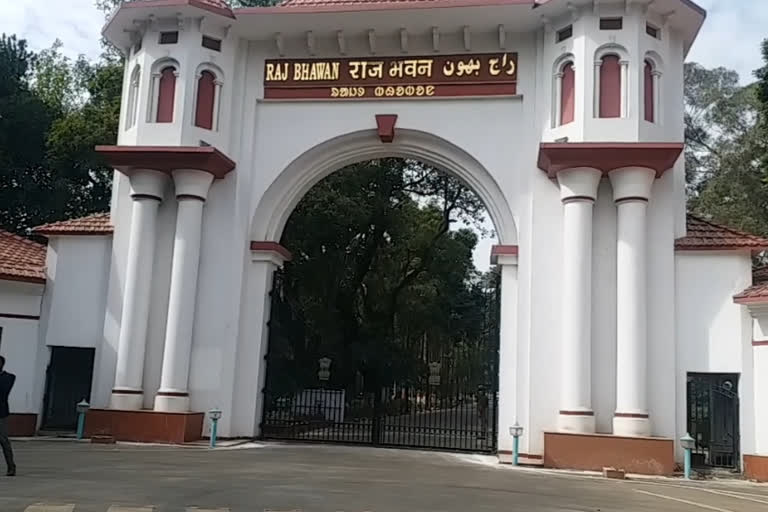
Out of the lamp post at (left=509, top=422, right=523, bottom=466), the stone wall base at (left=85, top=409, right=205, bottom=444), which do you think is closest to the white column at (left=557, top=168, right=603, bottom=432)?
the lamp post at (left=509, top=422, right=523, bottom=466)

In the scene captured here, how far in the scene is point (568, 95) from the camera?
13820 mm

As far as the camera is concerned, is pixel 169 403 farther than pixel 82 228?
No

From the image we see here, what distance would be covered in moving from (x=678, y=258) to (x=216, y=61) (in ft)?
29.4

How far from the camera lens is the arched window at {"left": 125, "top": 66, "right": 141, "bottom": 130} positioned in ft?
50.2

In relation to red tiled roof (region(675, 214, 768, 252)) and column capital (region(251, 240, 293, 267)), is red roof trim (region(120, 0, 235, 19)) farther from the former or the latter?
red tiled roof (region(675, 214, 768, 252))

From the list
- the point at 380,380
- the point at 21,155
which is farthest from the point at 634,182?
the point at 21,155

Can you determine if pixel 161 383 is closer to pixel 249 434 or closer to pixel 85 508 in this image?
pixel 249 434

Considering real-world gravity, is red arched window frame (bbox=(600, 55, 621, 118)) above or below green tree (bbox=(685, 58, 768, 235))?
below

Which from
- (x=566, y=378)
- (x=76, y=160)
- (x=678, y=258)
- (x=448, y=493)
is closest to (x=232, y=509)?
(x=448, y=493)

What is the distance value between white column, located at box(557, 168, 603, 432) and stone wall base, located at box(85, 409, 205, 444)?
6.22m

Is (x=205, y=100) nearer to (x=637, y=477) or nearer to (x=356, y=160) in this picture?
(x=356, y=160)

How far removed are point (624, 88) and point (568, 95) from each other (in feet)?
3.10

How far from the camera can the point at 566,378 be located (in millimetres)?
12695

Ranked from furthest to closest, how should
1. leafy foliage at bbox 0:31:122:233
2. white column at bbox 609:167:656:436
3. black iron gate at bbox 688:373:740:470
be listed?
leafy foliage at bbox 0:31:122:233, black iron gate at bbox 688:373:740:470, white column at bbox 609:167:656:436
